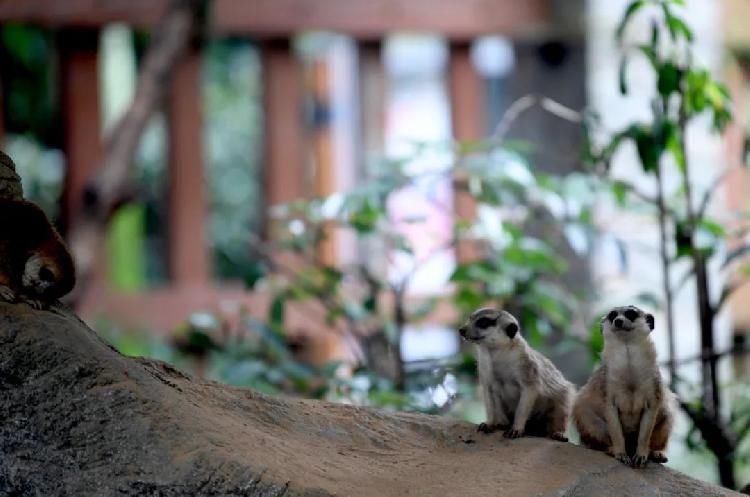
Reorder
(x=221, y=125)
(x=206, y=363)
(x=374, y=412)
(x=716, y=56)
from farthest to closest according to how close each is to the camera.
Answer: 1. (x=221, y=125)
2. (x=716, y=56)
3. (x=206, y=363)
4. (x=374, y=412)

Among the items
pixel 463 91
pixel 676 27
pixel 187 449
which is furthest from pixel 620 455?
pixel 463 91

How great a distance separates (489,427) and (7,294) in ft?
4.79

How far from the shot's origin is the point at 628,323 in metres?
3.66

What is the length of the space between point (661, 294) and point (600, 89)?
115cm

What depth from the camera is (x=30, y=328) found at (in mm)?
3057

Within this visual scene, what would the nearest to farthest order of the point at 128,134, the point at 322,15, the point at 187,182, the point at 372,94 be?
the point at 128,134 < the point at 187,182 < the point at 322,15 < the point at 372,94

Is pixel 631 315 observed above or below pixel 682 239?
below

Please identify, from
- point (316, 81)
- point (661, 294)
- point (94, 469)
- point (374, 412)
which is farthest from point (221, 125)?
point (94, 469)

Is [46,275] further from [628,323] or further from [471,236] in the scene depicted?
[471,236]

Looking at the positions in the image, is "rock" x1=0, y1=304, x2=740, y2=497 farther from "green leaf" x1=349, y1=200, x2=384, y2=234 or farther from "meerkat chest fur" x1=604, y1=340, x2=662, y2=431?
"green leaf" x1=349, y1=200, x2=384, y2=234

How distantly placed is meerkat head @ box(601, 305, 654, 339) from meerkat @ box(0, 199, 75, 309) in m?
1.55

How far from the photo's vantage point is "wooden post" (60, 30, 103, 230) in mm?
6152

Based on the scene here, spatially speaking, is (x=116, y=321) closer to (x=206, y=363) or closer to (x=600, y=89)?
(x=206, y=363)

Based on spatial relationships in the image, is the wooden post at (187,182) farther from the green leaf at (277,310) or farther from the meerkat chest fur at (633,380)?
the meerkat chest fur at (633,380)
